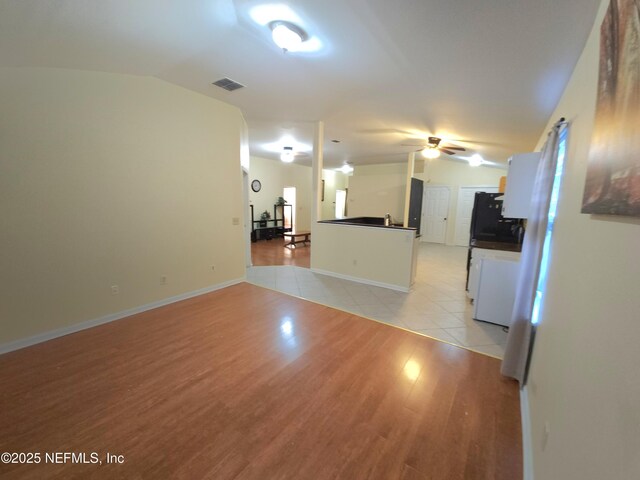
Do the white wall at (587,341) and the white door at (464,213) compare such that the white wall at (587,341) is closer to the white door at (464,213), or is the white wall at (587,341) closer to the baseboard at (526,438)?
the baseboard at (526,438)

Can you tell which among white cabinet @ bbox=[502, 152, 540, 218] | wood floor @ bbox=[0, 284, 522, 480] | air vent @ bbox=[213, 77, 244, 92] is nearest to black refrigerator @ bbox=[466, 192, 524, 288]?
white cabinet @ bbox=[502, 152, 540, 218]

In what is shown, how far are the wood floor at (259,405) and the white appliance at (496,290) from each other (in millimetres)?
829

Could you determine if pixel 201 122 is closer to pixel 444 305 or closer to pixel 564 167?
pixel 564 167

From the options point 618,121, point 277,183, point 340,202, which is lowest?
point 618,121

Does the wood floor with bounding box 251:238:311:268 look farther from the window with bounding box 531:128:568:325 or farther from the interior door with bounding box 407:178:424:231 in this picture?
the window with bounding box 531:128:568:325

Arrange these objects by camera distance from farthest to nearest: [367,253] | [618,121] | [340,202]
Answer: [340,202]
[367,253]
[618,121]

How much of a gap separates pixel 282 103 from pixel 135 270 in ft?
9.80

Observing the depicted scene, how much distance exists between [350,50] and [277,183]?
703 centimetres

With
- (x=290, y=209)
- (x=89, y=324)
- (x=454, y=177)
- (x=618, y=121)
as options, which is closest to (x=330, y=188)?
(x=290, y=209)

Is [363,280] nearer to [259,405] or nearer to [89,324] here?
[259,405]

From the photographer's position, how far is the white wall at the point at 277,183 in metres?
8.27

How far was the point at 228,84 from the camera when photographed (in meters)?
3.13

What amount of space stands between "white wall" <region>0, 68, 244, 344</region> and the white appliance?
3.85m

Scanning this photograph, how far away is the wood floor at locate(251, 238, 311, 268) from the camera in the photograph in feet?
19.4
